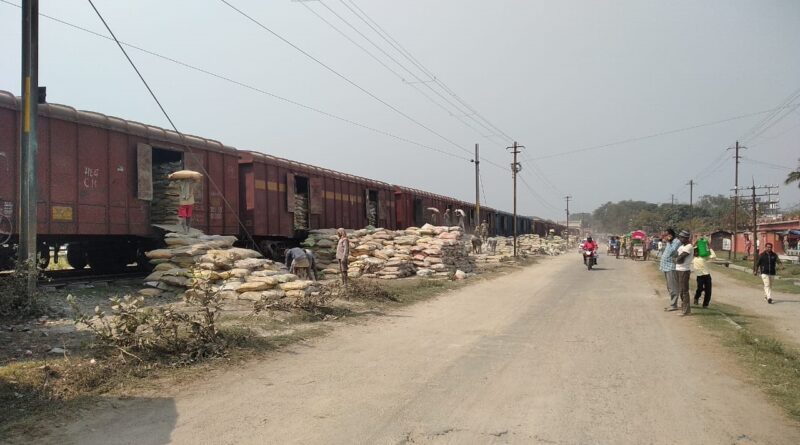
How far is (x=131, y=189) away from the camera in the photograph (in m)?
11.6

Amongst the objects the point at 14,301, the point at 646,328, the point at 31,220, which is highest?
the point at 31,220

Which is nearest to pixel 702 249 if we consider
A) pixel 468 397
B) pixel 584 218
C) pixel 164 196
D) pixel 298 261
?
pixel 468 397

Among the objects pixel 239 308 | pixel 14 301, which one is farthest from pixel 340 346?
pixel 14 301

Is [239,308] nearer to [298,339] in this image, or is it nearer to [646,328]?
[298,339]

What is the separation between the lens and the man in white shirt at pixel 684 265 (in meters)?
9.85

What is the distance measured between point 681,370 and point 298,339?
4863 mm

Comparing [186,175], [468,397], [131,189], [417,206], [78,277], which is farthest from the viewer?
[417,206]

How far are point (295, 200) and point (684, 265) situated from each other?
1229 cm

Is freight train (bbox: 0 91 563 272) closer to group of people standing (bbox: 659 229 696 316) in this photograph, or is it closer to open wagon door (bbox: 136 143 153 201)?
open wagon door (bbox: 136 143 153 201)

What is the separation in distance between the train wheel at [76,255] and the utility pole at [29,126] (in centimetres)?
572

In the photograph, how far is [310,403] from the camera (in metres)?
4.49

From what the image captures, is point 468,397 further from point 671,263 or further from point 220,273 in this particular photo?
point 671,263

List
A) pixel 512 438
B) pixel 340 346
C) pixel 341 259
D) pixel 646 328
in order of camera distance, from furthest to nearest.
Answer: pixel 341 259, pixel 646 328, pixel 340 346, pixel 512 438

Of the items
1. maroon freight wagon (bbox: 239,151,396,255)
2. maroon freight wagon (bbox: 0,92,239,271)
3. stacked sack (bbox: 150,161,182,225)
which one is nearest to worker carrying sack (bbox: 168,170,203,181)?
maroon freight wagon (bbox: 0,92,239,271)
